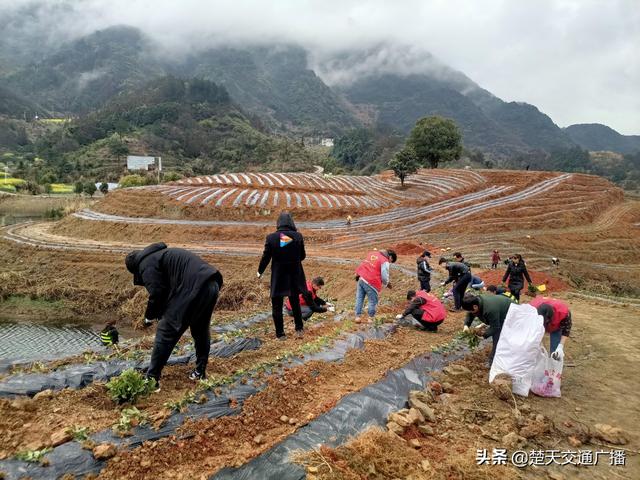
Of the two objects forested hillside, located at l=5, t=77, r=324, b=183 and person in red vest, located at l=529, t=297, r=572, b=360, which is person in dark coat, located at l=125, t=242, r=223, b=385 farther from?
forested hillside, located at l=5, t=77, r=324, b=183

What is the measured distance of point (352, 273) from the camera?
20.5 m

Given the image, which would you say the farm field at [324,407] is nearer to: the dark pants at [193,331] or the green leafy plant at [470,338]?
the green leafy plant at [470,338]

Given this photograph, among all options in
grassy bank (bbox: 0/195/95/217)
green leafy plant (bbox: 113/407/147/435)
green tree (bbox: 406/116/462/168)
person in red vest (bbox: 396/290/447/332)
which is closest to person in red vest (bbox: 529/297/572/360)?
person in red vest (bbox: 396/290/447/332)

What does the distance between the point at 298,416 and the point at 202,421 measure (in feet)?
3.34

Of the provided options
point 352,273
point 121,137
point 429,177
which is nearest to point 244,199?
point 352,273

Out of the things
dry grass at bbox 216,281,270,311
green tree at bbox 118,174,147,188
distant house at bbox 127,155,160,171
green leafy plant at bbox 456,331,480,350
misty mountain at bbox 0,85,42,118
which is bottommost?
dry grass at bbox 216,281,270,311

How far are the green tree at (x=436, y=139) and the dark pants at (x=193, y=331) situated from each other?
50.7 m

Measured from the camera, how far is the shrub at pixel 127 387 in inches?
173

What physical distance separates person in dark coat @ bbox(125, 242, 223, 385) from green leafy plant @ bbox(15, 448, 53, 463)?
4.68 feet

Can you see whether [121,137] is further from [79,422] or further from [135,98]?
[79,422]

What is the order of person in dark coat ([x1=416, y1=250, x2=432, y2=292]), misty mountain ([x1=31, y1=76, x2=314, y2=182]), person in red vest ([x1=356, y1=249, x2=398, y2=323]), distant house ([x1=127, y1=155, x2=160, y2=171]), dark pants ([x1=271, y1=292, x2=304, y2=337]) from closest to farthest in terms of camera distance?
dark pants ([x1=271, y1=292, x2=304, y2=337])
person in red vest ([x1=356, y1=249, x2=398, y2=323])
person in dark coat ([x1=416, y1=250, x2=432, y2=292])
distant house ([x1=127, y1=155, x2=160, y2=171])
misty mountain ([x1=31, y1=76, x2=314, y2=182])

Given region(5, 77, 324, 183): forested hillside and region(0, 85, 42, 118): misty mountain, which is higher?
region(0, 85, 42, 118): misty mountain

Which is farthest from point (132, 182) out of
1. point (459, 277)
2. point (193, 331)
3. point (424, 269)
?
point (193, 331)

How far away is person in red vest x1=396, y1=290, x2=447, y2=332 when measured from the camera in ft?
26.3
